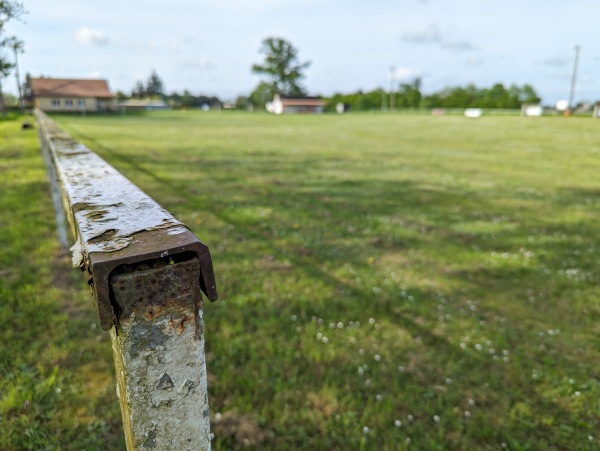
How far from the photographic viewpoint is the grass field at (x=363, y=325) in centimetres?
289

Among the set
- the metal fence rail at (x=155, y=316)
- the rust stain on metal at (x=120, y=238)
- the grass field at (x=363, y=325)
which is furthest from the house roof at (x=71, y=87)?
the metal fence rail at (x=155, y=316)

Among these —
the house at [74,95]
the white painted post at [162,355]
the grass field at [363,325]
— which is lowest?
the grass field at [363,325]

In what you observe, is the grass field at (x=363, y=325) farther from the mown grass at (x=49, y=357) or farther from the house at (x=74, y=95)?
the house at (x=74, y=95)

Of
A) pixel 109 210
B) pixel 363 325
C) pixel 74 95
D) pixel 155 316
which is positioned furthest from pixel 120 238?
pixel 74 95

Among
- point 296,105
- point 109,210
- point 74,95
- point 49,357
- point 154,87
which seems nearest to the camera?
point 109,210

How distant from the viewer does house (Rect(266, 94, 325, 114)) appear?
9775 centimetres

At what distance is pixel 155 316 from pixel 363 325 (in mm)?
3566

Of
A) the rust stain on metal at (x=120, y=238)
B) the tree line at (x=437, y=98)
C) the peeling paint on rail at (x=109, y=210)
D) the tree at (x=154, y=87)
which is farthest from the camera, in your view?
the tree at (x=154, y=87)

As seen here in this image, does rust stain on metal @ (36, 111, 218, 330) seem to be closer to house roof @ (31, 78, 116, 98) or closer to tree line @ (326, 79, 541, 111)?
house roof @ (31, 78, 116, 98)

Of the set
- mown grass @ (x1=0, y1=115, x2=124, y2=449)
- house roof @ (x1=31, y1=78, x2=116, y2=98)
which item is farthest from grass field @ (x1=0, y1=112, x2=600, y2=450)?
house roof @ (x1=31, y1=78, x2=116, y2=98)

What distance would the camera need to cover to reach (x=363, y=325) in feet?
13.6

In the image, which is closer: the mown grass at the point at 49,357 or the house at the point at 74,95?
the mown grass at the point at 49,357

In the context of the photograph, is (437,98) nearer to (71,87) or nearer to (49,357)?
(71,87)

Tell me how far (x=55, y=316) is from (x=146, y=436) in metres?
3.63
